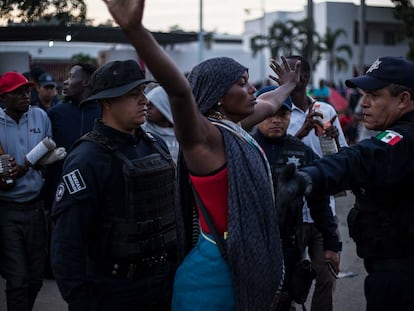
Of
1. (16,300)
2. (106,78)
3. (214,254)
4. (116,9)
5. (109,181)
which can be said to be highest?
(116,9)

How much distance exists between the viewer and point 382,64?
3.30 m

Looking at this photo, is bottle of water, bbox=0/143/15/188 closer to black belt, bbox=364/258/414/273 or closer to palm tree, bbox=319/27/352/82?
black belt, bbox=364/258/414/273

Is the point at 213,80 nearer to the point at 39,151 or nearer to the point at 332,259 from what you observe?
the point at 332,259

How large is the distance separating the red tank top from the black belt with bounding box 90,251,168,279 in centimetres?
46

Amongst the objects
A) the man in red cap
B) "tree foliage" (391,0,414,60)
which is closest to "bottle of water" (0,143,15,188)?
the man in red cap

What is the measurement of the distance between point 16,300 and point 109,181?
2178 mm

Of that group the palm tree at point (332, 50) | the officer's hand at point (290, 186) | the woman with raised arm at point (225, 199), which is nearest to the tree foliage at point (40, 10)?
the woman with raised arm at point (225, 199)

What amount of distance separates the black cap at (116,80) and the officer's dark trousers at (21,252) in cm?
202

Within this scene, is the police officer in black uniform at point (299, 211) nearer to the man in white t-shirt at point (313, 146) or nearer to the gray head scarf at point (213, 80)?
the man in white t-shirt at point (313, 146)

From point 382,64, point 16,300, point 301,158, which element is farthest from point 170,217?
point 16,300

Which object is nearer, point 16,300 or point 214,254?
point 214,254

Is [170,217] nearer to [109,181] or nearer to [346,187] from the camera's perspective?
[109,181]

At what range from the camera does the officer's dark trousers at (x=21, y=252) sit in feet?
16.7

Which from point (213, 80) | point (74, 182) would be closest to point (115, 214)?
point (74, 182)
